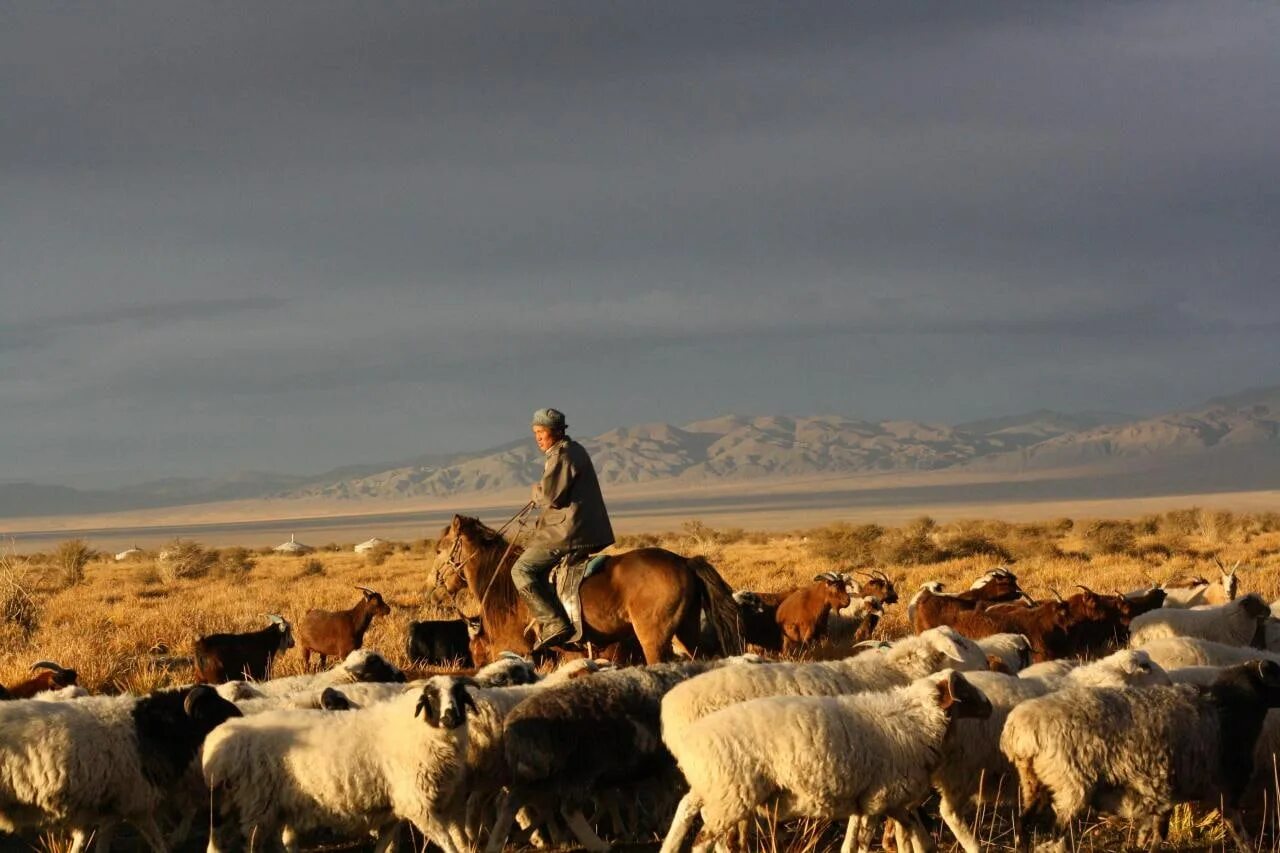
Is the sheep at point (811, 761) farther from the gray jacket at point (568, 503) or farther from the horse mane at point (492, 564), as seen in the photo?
the horse mane at point (492, 564)

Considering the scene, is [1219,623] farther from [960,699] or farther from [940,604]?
[960,699]

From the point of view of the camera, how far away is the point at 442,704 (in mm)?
8016

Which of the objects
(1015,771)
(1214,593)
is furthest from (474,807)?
(1214,593)

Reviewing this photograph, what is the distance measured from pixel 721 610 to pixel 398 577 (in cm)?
2340

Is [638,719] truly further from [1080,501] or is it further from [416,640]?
[1080,501]

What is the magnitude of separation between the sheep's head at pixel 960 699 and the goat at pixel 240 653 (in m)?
8.71

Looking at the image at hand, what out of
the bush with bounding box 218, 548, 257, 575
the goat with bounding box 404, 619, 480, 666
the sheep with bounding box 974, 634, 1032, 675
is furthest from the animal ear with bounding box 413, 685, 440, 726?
the bush with bounding box 218, 548, 257, 575

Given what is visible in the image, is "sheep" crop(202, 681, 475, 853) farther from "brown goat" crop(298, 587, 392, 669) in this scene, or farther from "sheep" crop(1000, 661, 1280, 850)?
"brown goat" crop(298, 587, 392, 669)

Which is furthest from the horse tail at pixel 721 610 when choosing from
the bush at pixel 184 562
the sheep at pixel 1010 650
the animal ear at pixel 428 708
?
the bush at pixel 184 562

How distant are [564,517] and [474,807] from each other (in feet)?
17.7

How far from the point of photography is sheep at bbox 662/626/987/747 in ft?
27.8

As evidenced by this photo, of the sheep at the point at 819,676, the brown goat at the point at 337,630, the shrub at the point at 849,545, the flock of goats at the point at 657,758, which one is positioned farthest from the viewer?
the shrub at the point at 849,545

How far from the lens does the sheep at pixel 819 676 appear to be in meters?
8.48

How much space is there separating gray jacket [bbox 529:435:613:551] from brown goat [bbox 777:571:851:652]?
4.41 m
